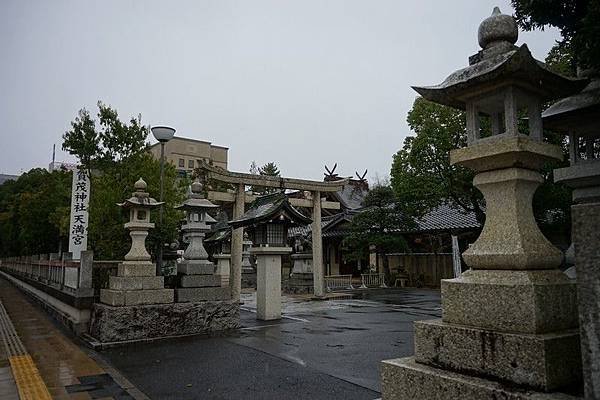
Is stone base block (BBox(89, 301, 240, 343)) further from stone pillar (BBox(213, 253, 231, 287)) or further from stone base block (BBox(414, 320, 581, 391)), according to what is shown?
stone pillar (BBox(213, 253, 231, 287))

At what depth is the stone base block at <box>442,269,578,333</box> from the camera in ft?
9.42

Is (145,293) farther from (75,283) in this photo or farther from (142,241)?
(75,283)

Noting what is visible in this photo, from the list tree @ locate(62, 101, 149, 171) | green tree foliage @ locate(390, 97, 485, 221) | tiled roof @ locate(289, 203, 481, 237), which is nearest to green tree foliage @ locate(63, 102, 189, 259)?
tree @ locate(62, 101, 149, 171)

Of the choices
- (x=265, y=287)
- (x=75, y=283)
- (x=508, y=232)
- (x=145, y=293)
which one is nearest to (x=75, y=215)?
(x=75, y=283)

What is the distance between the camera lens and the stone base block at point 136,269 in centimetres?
950

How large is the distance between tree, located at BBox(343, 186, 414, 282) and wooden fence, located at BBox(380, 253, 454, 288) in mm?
2258

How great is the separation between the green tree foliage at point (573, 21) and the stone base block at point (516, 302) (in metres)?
2.18

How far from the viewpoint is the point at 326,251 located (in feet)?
110

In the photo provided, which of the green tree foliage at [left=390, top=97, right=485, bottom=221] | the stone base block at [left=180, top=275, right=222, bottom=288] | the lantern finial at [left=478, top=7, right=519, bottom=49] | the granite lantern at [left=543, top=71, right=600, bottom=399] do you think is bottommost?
the stone base block at [left=180, top=275, right=222, bottom=288]

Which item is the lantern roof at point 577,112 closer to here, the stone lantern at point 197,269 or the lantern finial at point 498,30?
the lantern finial at point 498,30

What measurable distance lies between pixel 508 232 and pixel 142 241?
8.79 metres

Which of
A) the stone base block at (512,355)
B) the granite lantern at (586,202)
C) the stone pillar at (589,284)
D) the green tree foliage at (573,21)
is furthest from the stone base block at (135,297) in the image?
the stone pillar at (589,284)

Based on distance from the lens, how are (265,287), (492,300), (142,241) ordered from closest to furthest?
(492,300)
(142,241)
(265,287)

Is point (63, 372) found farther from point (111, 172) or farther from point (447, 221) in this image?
point (447, 221)
